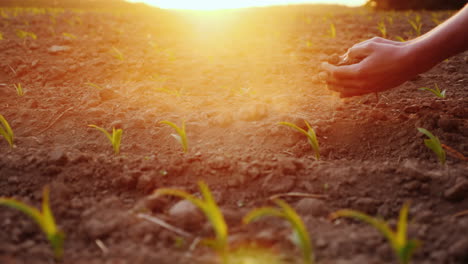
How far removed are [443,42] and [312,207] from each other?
→ 1014mm

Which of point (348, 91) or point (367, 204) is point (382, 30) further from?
point (367, 204)

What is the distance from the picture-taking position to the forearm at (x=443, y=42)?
1.58 meters

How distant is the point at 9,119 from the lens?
2.29m

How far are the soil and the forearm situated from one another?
15.1 inches

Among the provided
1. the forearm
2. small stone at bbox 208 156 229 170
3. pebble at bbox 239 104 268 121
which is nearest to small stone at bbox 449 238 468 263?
small stone at bbox 208 156 229 170

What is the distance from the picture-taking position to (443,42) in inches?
64.2

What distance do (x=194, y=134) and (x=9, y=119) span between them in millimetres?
1261

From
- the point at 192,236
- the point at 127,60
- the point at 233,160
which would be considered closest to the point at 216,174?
the point at 233,160

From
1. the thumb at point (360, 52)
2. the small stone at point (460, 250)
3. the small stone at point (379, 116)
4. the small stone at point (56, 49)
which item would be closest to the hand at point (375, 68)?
the thumb at point (360, 52)

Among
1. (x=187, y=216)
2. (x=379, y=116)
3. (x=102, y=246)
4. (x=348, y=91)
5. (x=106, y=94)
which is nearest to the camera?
(x=102, y=246)

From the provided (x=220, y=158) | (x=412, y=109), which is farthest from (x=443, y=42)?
(x=220, y=158)

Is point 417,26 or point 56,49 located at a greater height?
point 417,26

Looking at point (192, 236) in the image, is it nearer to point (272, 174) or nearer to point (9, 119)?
point (272, 174)

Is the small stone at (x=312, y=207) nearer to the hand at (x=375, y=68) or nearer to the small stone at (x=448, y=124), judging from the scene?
the hand at (x=375, y=68)
